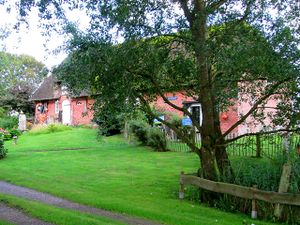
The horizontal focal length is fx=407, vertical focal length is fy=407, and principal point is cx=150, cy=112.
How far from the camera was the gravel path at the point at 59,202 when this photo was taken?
29.5 ft

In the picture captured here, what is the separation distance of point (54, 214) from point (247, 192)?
4.55m

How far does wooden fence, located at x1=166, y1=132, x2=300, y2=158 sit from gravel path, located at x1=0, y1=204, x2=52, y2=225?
6.49 metres

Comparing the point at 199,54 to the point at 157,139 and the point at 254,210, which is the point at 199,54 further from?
the point at 157,139

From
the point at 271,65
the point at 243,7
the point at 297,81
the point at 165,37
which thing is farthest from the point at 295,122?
the point at 165,37

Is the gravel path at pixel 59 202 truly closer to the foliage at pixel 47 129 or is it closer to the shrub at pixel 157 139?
the shrub at pixel 157 139

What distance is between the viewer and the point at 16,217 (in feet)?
29.9

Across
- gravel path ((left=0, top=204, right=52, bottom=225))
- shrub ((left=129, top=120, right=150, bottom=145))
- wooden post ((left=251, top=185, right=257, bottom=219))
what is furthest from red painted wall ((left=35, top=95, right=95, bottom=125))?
wooden post ((left=251, top=185, right=257, bottom=219))

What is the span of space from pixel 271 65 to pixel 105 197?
580 cm

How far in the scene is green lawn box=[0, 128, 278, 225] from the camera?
984cm

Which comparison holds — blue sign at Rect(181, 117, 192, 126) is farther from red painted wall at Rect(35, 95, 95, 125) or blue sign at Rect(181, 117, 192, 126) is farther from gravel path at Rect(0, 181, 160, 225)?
red painted wall at Rect(35, 95, 95, 125)

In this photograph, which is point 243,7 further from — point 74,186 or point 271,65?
point 74,186

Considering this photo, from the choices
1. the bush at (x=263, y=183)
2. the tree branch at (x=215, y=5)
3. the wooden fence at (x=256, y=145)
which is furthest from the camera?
the wooden fence at (x=256, y=145)

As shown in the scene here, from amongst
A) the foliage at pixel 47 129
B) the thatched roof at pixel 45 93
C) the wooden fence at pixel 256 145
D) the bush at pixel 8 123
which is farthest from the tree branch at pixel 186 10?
the thatched roof at pixel 45 93

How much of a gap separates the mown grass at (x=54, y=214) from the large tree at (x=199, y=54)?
9.57ft
